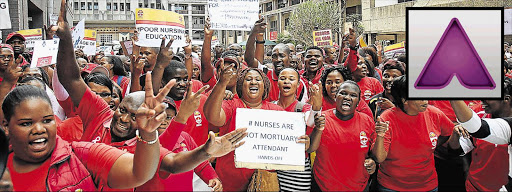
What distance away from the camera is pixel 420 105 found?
148 inches

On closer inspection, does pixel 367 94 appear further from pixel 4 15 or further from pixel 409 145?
pixel 4 15

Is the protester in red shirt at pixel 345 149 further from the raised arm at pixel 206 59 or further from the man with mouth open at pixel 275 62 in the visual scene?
the raised arm at pixel 206 59

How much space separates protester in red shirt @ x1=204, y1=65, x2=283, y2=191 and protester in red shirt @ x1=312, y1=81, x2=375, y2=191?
591mm

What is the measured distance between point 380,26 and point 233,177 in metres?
27.7

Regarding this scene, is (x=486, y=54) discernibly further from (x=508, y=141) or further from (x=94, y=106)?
(x=94, y=106)

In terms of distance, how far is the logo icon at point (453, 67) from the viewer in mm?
2148

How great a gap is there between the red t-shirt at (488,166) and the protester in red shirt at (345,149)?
1005 millimetres

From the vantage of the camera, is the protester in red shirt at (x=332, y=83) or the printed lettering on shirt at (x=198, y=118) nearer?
the printed lettering on shirt at (x=198, y=118)

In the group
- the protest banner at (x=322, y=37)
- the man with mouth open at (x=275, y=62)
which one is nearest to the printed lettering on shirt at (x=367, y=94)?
the man with mouth open at (x=275, y=62)

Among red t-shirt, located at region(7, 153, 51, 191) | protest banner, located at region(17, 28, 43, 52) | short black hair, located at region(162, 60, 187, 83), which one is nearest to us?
red t-shirt, located at region(7, 153, 51, 191)

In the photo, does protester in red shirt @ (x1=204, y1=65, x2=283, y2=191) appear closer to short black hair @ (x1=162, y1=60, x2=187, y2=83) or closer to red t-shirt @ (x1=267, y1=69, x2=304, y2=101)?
short black hair @ (x1=162, y1=60, x2=187, y2=83)

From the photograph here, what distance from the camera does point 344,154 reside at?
3771 millimetres

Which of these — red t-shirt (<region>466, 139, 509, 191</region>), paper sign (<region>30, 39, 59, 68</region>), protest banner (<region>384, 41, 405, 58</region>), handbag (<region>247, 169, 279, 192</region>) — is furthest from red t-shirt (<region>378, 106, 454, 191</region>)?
protest banner (<region>384, 41, 405, 58</region>)

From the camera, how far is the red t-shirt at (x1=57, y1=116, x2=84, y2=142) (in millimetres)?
3590
